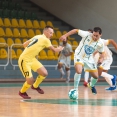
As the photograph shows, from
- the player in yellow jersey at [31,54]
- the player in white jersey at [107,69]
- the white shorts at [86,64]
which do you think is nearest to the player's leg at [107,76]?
the player in white jersey at [107,69]

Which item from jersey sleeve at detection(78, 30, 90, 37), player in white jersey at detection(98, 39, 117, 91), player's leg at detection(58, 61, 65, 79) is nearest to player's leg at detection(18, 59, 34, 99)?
jersey sleeve at detection(78, 30, 90, 37)

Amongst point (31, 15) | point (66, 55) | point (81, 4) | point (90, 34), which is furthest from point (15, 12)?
point (90, 34)

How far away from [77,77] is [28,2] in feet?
54.8

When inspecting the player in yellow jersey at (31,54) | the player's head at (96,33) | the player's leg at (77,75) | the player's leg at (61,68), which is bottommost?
the player's leg at (61,68)

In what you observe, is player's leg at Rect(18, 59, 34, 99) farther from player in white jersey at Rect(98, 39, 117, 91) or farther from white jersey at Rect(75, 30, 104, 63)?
player in white jersey at Rect(98, 39, 117, 91)

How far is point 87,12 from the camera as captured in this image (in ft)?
89.8

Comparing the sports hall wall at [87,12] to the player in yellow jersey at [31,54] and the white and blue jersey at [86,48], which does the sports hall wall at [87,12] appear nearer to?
the white and blue jersey at [86,48]

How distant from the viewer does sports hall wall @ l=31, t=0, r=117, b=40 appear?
26.3 metres

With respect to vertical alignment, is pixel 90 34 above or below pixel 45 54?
above

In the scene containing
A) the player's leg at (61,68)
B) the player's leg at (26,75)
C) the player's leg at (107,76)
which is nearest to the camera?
the player's leg at (26,75)

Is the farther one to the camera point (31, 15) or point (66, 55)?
point (31, 15)

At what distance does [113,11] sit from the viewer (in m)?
26.0

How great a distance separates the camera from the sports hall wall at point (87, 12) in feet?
86.4

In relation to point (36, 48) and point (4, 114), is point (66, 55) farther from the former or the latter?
point (4, 114)
